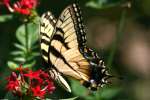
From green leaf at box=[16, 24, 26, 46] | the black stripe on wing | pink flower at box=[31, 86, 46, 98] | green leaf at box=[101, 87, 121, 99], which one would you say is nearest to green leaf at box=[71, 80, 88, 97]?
green leaf at box=[101, 87, 121, 99]

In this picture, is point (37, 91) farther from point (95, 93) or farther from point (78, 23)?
point (95, 93)

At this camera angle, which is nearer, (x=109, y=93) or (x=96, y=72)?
(x=96, y=72)

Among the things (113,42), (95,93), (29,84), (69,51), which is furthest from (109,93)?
(29,84)

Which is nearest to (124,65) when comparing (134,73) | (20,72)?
(134,73)

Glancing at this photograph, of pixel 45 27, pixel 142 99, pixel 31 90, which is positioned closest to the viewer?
pixel 31 90

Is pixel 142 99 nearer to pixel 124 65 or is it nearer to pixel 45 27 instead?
pixel 124 65

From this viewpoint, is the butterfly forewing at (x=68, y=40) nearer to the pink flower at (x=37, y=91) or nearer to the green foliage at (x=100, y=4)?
the pink flower at (x=37, y=91)

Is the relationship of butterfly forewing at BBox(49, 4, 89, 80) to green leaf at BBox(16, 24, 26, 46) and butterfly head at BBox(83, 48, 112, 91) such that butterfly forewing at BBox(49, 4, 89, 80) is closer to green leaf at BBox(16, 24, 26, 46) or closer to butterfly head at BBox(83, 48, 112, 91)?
butterfly head at BBox(83, 48, 112, 91)
